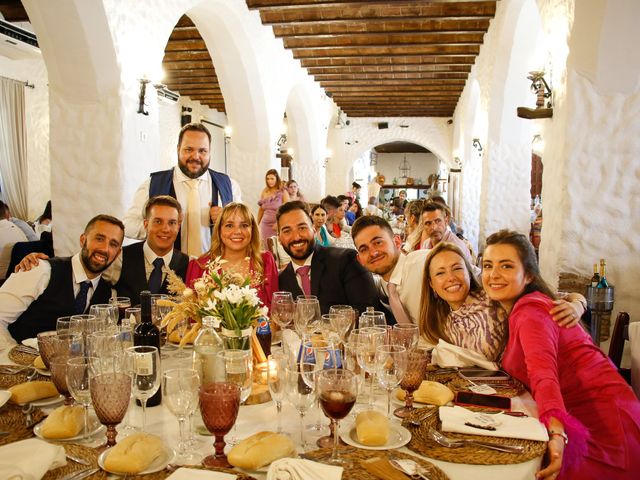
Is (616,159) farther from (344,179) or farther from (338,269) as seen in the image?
(344,179)

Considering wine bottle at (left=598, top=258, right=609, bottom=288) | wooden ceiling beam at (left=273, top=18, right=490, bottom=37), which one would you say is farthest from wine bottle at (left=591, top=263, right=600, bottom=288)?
wooden ceiling beam at (left=273, top=18, right=490, bottom=37)

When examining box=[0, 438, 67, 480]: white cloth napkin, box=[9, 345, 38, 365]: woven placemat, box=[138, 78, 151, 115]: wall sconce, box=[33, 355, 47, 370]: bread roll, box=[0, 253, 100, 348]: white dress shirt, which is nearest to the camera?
box=[0, 438, 67, 480]: white cloth napkin

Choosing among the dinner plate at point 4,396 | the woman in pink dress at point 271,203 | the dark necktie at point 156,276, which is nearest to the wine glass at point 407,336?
the dinner plate at point 4,396

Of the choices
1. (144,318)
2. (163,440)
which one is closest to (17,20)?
(144,318)

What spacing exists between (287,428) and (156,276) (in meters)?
1.61

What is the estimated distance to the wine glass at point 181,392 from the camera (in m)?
1.24

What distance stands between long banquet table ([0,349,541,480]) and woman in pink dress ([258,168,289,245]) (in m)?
4.94

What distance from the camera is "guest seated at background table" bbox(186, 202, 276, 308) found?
272cm

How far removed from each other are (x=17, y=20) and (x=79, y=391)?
22.0ft

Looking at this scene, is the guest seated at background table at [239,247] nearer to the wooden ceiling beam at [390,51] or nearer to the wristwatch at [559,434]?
the wristwatch at [559,434]

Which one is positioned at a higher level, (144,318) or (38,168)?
(38,168)

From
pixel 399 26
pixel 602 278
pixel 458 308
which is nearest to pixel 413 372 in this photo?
pixel 458 308

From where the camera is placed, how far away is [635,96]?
373 centimetres

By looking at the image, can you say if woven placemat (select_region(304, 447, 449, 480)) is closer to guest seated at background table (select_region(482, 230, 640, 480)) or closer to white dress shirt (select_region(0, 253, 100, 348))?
guest seated at background table (select_region(482, 230, 640, 480))
